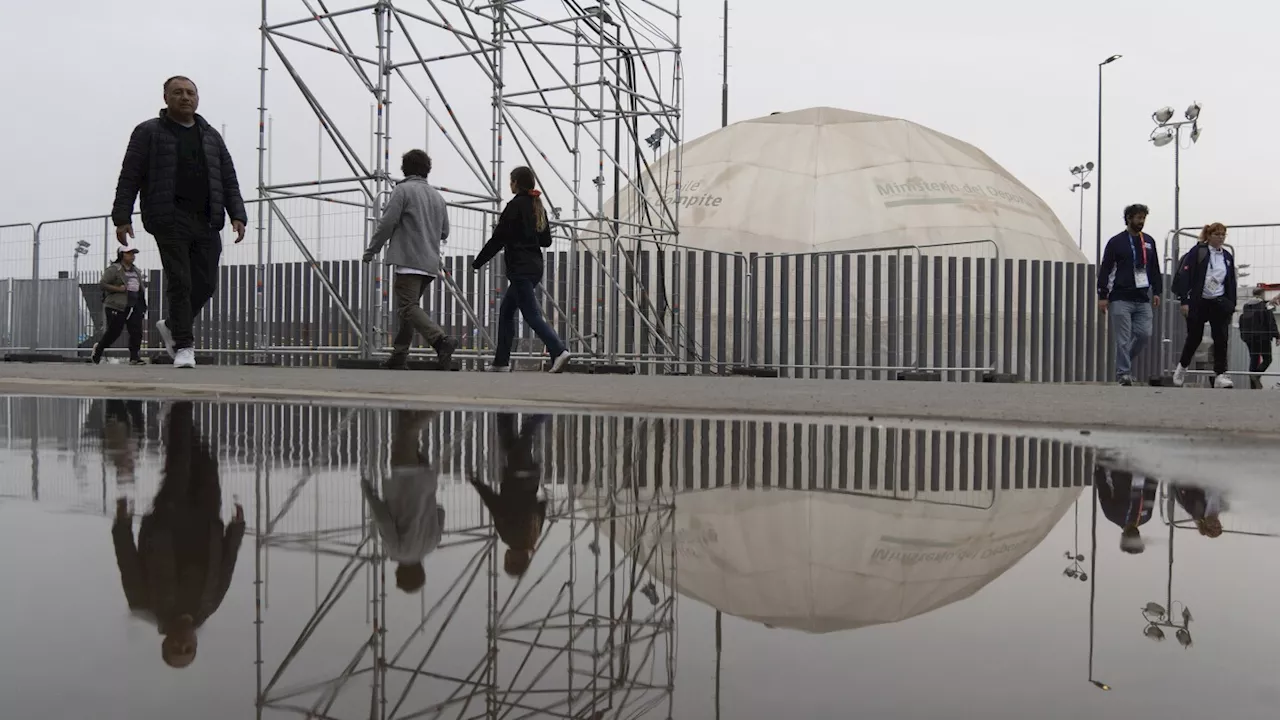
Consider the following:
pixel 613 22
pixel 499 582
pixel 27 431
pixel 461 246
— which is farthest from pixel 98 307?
pixel 499 582

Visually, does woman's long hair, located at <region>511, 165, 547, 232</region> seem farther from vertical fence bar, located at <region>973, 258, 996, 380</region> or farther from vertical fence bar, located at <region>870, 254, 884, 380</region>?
vertical fence bar, located at <region>973, 258, 996, 380</region>

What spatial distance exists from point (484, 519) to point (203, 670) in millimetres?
1203

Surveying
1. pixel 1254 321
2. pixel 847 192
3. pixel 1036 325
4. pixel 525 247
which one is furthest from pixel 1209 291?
pixel 847 192

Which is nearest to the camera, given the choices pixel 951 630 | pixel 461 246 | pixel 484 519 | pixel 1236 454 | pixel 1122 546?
pixel 951 630

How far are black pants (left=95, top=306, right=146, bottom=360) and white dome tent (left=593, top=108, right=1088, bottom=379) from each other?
5.52m

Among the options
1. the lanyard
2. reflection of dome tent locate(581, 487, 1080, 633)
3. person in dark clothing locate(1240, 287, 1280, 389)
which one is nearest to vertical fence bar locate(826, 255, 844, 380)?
the lanyard

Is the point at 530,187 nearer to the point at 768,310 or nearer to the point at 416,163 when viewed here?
the point at 416,163

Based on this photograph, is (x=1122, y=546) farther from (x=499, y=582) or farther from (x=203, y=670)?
(x=203, y=670)

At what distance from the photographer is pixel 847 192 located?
3058cm

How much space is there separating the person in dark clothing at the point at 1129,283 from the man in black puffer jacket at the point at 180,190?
7.39 m

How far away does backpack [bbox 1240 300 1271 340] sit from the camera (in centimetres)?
1438

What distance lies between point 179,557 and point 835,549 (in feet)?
3.98

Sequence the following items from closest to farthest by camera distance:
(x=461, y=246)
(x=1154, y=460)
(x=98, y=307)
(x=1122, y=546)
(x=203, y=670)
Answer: (x=203, y=670)
(x=1122, y=546)
(x=1154, y=460)
(x=461, y=246)
(x=98, y=307)

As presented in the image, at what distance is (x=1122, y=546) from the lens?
8.05ft
